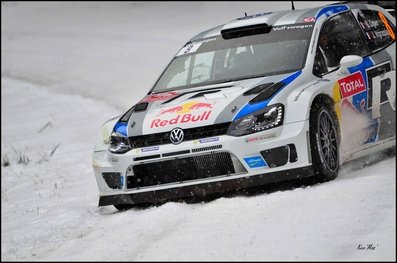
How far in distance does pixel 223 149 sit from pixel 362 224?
1.83m

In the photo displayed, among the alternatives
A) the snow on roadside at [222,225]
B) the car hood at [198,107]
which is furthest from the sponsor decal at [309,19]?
the snow on roadside at [222,225]

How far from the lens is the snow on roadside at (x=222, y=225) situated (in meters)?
5.42

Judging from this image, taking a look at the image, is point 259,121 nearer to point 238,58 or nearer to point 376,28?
point 238,58

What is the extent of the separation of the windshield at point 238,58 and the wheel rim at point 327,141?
2.12 ft

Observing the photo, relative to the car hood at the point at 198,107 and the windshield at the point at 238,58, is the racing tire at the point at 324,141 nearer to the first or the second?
the car hood at the point at 198,107

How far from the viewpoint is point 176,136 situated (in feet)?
24.7

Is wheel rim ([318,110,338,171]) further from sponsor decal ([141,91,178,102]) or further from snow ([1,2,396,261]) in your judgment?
sponsor decal ([141,91,178,102])

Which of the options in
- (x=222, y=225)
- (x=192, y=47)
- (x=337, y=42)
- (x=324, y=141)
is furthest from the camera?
(x=192, y=47)

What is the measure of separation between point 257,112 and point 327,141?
72 cm

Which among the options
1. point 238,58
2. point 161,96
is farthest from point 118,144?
point 238,58

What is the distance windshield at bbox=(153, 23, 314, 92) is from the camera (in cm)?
837

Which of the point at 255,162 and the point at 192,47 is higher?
the point at 192,47

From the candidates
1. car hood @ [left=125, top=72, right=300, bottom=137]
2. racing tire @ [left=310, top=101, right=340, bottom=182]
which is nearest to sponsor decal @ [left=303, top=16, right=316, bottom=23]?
car hood @ [left=125, top=72, right=300, bottom=137]

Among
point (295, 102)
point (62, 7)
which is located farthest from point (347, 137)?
point (62, 7)
